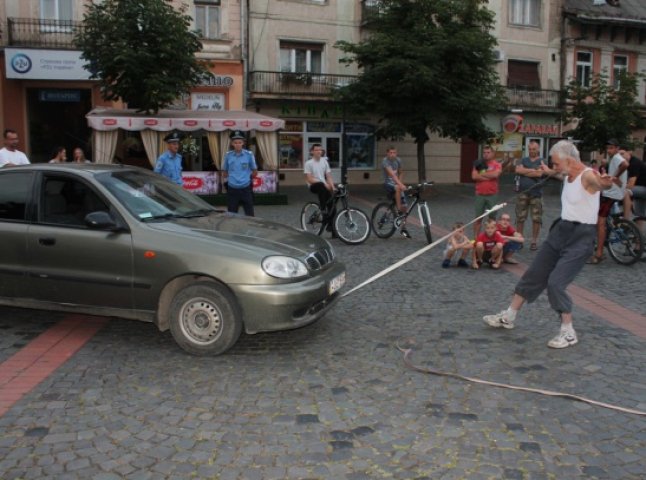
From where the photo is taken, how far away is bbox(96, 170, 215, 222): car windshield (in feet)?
17.8

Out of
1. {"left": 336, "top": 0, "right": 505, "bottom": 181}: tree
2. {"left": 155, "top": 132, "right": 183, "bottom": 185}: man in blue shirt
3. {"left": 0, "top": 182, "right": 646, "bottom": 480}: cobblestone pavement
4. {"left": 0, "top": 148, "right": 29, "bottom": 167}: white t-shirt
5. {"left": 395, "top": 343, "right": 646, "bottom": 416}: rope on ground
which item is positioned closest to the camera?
{"left": 0, "top": 182, "right": 646, "bottom": 480}: cobblestone pavement

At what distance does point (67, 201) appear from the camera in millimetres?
5504

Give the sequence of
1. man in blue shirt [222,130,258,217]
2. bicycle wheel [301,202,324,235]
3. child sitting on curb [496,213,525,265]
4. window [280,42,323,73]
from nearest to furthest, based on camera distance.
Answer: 1. child sitting on curb [496,213,525,265]
2. man in blue shirt [222,130,258,217]
3. bicycle wheel [301,202,324,235]
4. window [280,42,323,73]

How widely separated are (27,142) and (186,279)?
65.7 ft

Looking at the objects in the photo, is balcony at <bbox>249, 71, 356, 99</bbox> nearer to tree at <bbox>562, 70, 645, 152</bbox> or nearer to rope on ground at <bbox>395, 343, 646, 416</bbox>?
tree at <bbox>562, 70, 645, 152</bbox>

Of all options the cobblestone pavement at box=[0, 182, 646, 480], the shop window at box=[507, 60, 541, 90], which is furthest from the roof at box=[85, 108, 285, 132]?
the shop window at box=[507, 60, 541, 90]

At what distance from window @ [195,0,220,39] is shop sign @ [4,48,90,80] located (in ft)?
15.7

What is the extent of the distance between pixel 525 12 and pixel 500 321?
27905 millimetres

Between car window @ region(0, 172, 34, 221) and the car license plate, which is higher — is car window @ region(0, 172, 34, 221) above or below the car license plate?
above

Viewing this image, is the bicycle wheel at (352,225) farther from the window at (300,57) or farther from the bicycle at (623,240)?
the window at (300,57)

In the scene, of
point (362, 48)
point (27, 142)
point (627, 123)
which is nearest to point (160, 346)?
point (362, 48)

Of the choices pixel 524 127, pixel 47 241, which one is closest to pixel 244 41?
pixel 524 127

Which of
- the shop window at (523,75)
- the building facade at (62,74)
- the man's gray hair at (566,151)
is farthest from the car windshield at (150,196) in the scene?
the shop window at (523,75)

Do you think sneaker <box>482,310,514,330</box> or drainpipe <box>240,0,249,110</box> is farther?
drainpipe <box>240,0,249,110</box>
